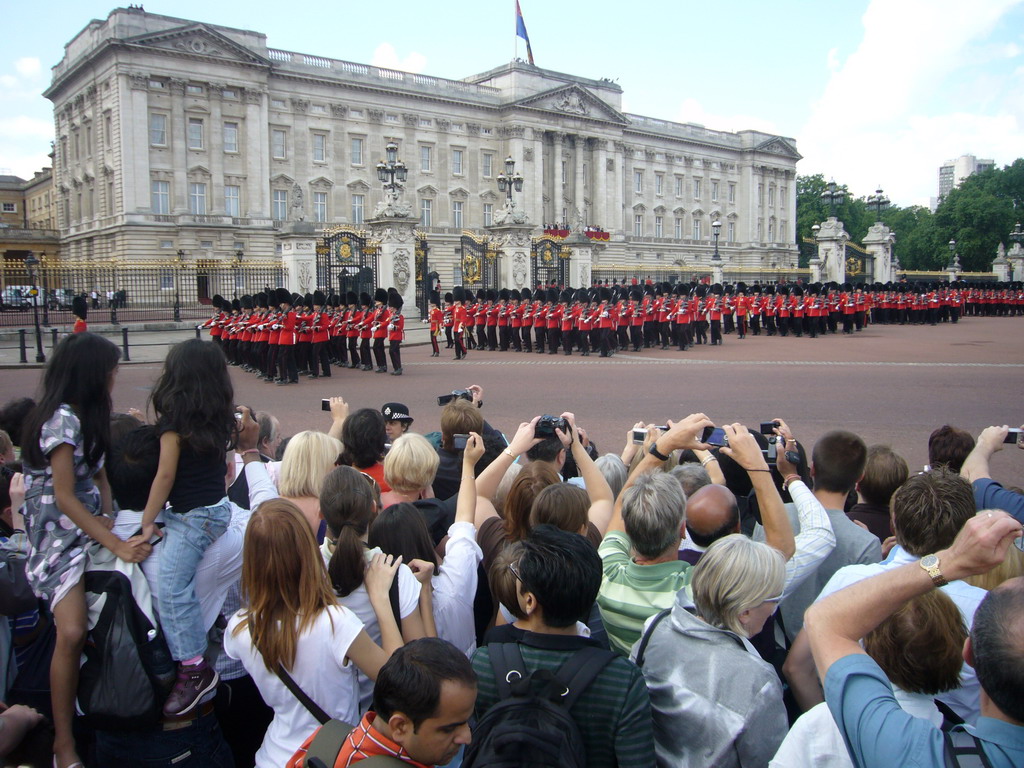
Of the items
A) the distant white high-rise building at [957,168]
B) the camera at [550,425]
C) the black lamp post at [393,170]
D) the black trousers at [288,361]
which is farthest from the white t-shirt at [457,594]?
the distant white high-rise building at [957,168]

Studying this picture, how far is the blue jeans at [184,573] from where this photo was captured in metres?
2.72

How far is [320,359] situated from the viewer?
604 inches

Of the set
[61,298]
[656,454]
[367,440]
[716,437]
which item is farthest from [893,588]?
[61,298]

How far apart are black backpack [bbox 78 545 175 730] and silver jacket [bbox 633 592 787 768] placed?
5.14 ft

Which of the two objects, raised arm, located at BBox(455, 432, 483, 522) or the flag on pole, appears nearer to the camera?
raised arm, located at BBox(455, 432, 483, 522)

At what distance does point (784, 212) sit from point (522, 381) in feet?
226

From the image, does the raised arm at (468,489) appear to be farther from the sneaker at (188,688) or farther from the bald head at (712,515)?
the sneaker at (188,688)

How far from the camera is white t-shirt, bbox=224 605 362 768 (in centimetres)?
241

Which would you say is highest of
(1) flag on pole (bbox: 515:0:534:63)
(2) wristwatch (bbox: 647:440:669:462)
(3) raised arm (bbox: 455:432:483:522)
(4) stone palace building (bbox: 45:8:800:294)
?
(1) flag on pole (bbox: 515:0:534:63)

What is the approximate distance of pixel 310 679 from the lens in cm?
242

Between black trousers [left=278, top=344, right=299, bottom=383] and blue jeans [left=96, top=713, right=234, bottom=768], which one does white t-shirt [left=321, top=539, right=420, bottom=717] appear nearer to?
blue jeans [left=96, top=713, right=234, bottom=768]

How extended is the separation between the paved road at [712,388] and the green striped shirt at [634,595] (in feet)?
18.2

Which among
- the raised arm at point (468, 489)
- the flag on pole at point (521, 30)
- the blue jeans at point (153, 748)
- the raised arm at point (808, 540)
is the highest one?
the flag on pole at point (521, 30)

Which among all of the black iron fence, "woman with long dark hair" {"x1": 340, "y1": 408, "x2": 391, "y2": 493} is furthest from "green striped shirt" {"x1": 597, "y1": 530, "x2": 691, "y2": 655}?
the black iron fence
